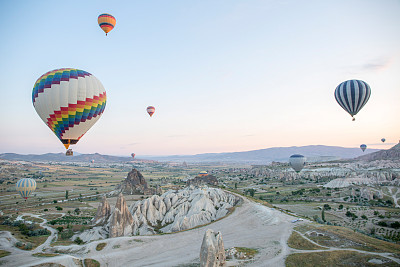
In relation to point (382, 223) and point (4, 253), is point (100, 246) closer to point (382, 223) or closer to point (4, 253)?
point (4, 253)

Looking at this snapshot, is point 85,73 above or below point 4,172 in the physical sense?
→ above

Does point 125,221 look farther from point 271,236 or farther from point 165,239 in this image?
point 271,236

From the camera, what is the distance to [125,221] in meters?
45.8

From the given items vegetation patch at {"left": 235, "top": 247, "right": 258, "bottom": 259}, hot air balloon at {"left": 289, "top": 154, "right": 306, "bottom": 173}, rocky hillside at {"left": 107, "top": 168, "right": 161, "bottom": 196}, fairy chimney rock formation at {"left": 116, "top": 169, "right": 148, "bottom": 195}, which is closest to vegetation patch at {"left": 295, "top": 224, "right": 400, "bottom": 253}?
vegetation patch at {"left": 235, "top": 247, "right": 258, "bottom": 259}

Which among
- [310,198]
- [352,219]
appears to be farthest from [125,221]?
[310,198]

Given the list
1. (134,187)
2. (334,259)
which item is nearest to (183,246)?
(334,259)

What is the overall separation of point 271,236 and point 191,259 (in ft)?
39.9

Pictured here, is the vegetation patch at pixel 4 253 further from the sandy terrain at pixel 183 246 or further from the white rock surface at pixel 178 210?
the white rock surface at pixel 178 210

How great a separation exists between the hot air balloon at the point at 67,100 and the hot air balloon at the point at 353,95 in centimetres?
5056

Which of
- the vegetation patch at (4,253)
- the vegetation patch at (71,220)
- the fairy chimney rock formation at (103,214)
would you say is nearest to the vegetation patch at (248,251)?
the vegetation patch at (4,253)

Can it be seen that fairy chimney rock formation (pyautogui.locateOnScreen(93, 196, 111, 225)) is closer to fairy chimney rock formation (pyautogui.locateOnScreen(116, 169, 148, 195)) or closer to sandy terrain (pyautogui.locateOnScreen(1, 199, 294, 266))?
sandy terrain (pyautogui.locateOnScreen(1, 199, 294, 266))

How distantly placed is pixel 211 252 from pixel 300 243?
44.7ft

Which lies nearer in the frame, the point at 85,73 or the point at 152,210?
the point at 85,73

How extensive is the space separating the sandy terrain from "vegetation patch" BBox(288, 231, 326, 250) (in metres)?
0.80
